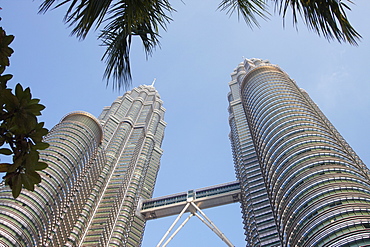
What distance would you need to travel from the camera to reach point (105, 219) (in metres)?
69.0

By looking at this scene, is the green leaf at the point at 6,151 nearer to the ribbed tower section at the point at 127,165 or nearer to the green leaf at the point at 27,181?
the green leaf at the point at 27,181

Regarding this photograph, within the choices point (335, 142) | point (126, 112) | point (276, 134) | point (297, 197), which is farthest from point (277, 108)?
point (126, 112)

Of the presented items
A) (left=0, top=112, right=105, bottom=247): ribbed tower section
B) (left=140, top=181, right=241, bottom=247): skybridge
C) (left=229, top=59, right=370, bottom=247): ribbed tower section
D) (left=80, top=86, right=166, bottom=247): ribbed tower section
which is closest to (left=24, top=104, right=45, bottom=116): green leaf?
(left=229, top=59, right=370, bottom=247): ribbed tower section

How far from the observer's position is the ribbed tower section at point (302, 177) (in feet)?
120

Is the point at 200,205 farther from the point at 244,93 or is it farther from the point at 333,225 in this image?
the point at 333,225

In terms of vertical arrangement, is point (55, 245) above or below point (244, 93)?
below

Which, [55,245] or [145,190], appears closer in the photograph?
[55,245]

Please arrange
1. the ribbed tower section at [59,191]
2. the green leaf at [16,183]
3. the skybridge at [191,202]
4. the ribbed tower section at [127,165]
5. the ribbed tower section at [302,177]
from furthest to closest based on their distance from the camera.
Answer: the skybridge at [191,202] → the ribbed tower section at [127,165] → the ribbed tower section at [59,191] → the ribbed tower section at [302,177] → the green leaf at [16,183]

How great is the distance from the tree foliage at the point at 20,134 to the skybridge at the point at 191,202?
258 ft

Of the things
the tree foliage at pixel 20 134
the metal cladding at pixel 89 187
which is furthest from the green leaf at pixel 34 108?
the metal cladding at pixel 89 187

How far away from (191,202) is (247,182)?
53.0ft

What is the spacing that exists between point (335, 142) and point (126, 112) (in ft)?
251

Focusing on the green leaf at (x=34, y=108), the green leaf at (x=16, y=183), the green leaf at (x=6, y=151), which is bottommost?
the green leaf at (x=16, y=183)

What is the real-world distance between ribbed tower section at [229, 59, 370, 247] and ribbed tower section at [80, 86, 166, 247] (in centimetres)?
2640
